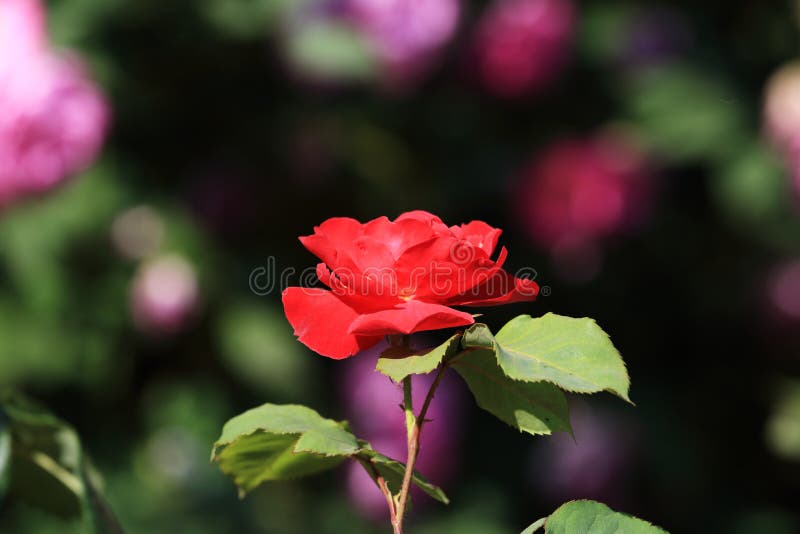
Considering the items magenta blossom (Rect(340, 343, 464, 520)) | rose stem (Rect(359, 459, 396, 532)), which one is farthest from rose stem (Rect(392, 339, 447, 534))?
magenta blossom (Rect(340, 343, 464, 520))

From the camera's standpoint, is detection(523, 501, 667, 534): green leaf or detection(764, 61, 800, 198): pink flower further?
detection(764, 61, 800, 198): pink flower

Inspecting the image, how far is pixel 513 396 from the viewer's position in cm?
39

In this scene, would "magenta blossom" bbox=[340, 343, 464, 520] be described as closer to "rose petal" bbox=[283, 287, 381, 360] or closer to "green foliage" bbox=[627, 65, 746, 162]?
"green foliage" bbox=[627, 65, 746, 162]

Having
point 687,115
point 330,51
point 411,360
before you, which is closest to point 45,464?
point 411,360

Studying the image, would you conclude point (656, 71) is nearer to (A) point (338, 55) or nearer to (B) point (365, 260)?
(A) point (338, 55)

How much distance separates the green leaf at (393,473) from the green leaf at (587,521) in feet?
0.12

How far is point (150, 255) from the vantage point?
1.52 m

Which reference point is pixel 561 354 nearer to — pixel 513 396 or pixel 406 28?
pixel 513 396

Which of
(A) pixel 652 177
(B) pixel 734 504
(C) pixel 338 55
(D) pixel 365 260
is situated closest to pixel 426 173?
(C) pixel 338 55

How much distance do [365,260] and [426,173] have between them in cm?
123

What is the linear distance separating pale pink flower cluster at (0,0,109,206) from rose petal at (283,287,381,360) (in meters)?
1.10

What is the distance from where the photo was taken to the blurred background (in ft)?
4.83

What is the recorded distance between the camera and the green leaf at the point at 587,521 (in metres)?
0.38

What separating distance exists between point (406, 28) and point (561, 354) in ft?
3.76
